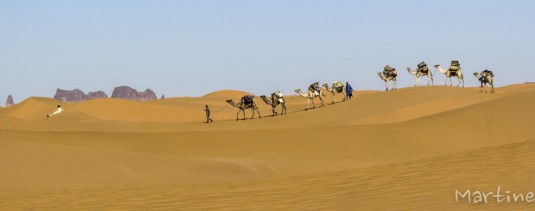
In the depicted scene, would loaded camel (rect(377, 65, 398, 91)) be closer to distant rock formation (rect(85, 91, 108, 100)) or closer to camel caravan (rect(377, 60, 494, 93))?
camel caravan (rect(377, 60, 494, 93))

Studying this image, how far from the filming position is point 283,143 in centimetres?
3152

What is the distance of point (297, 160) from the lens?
28000 millimetres

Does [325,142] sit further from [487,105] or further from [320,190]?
[320,190]

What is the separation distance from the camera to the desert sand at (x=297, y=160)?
1315 cm

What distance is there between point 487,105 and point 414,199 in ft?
86.4

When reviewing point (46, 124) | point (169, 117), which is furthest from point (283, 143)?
point (169, 117)

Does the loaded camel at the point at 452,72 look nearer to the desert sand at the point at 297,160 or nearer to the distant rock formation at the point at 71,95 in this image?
the desert sand at the point at 297,160

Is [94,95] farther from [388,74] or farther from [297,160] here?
[297,160]

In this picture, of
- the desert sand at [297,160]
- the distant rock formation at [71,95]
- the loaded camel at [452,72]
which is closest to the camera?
the desert sand at [297,160]

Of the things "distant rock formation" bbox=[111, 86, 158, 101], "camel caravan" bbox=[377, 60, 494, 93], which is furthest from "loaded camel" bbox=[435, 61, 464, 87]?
"distant rock formation" bbox=[111, 86, 158, 101]

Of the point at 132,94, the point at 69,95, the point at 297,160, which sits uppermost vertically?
the point at 69,95

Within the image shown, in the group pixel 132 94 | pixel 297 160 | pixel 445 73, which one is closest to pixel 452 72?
pixel 445 73

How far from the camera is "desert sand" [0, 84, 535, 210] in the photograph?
13.1m

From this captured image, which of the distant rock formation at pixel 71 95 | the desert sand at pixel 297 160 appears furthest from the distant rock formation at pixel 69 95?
the desert sand at pixel 297 160
